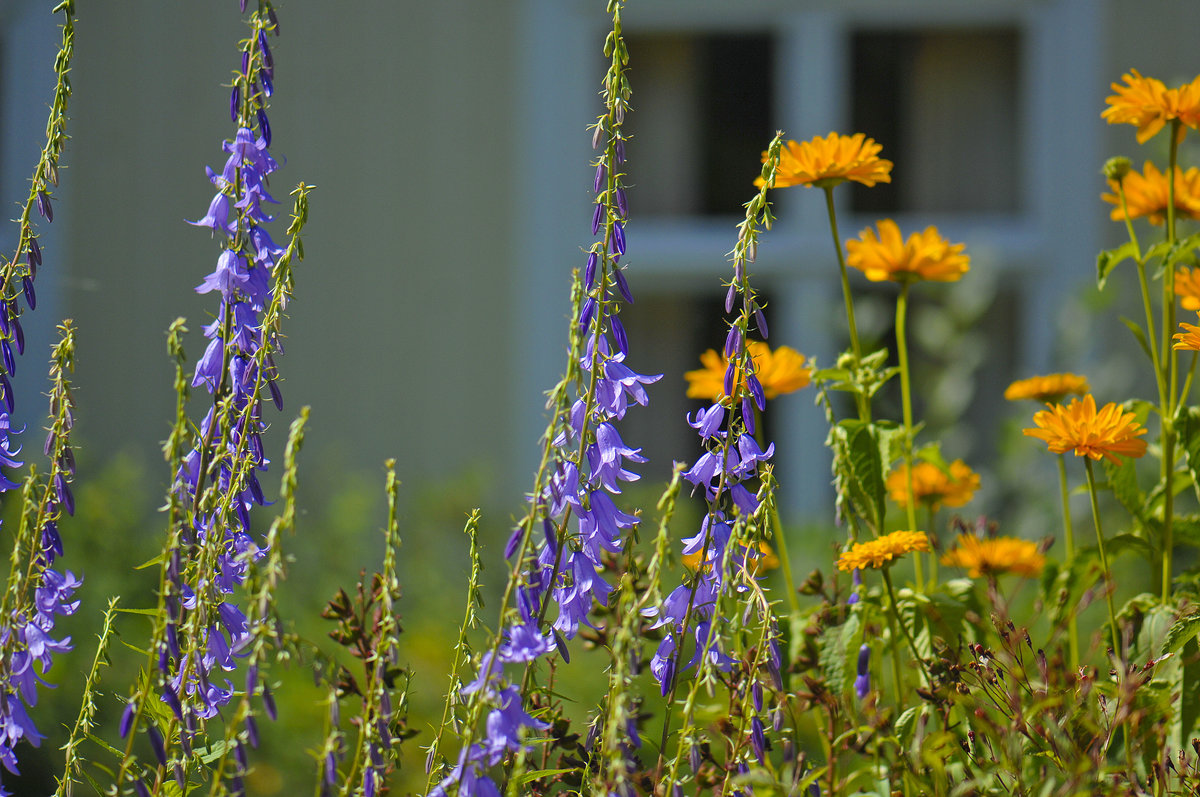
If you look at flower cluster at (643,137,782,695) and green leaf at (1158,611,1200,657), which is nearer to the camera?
flower cluster at (643,137,782,695)

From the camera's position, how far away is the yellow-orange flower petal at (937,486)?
154 cm

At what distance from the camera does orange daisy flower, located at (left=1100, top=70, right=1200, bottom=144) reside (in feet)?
4.69

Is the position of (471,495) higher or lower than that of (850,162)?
lower

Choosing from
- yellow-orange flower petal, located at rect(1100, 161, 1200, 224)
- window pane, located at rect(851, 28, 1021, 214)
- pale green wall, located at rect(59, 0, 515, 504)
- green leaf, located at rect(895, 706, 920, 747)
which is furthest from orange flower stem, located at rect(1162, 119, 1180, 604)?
pale green wall, located at rect(59, 0, 515, 504)

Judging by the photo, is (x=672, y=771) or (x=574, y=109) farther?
(x=574, y=109)

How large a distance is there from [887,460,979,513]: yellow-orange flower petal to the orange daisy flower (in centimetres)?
51

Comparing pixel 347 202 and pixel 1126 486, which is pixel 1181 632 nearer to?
pixel 1126 486

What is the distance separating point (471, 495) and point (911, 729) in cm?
297

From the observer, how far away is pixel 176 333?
99 centimetres

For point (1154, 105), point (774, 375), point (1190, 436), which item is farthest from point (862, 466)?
point (1154, 105)

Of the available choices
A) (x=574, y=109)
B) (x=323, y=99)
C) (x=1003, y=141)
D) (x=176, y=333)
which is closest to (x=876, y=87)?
(x=1003, y=141)

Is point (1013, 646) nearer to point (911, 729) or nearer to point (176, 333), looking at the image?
point (911, 729)

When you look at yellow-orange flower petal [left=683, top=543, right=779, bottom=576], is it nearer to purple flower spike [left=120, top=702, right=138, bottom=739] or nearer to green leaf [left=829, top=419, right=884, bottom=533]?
green leaf [left=829, top=419, right=884, bottom=533]

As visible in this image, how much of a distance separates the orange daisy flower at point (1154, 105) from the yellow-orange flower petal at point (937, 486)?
0.51 metres
